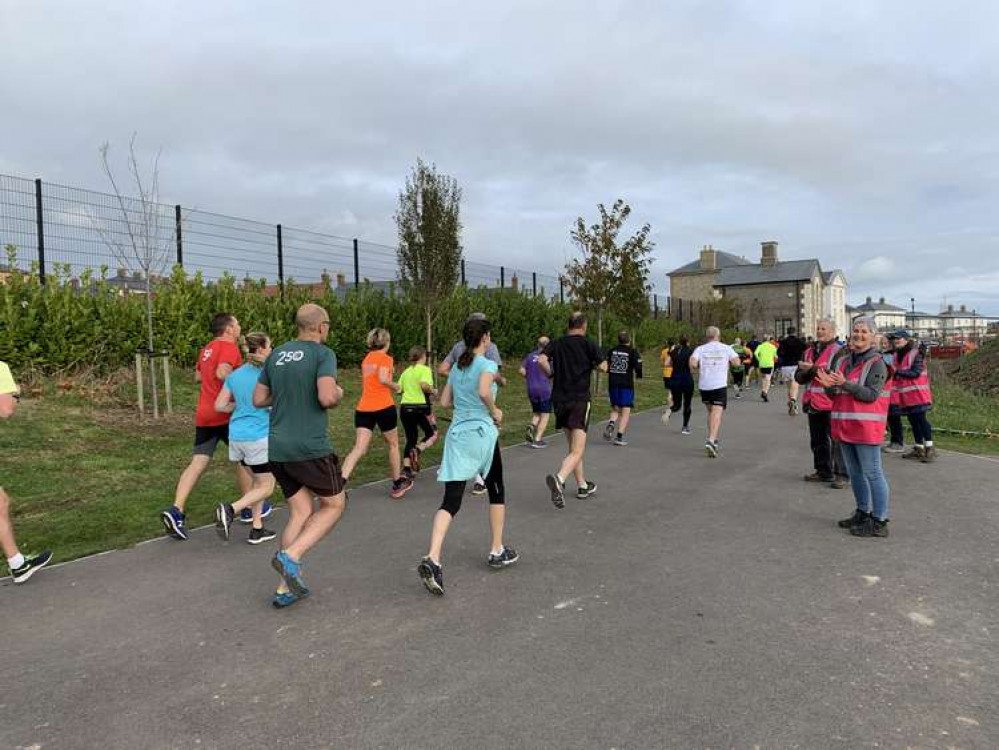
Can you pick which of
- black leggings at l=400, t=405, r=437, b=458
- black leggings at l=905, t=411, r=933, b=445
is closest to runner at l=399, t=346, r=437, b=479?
black leggings at l=400, t=405, r=437, b=458

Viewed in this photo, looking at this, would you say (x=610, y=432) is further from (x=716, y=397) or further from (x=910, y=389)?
(x=910, y=389)

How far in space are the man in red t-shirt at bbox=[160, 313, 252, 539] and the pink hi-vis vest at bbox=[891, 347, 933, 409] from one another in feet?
26.7

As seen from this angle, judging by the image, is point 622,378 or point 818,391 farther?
point 622,378

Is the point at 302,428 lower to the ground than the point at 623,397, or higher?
higher

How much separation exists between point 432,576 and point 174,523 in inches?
97.7

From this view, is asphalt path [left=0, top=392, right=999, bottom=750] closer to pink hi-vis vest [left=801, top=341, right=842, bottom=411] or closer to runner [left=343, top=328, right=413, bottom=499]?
runner [left=343, top=328, right=413, bottom=499]

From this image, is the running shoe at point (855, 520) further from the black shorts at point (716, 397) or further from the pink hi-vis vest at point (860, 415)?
the black shorts at point (716, 397)

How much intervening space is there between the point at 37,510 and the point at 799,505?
728 cm

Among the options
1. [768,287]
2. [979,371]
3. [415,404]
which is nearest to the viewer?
[415,404]

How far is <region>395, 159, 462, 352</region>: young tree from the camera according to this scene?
16.2 metres

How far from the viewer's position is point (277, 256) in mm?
16719

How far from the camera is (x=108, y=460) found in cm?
877

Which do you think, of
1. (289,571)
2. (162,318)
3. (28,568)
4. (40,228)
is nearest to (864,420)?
(289,571)

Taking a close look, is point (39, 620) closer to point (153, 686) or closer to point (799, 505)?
point (153, 686)
